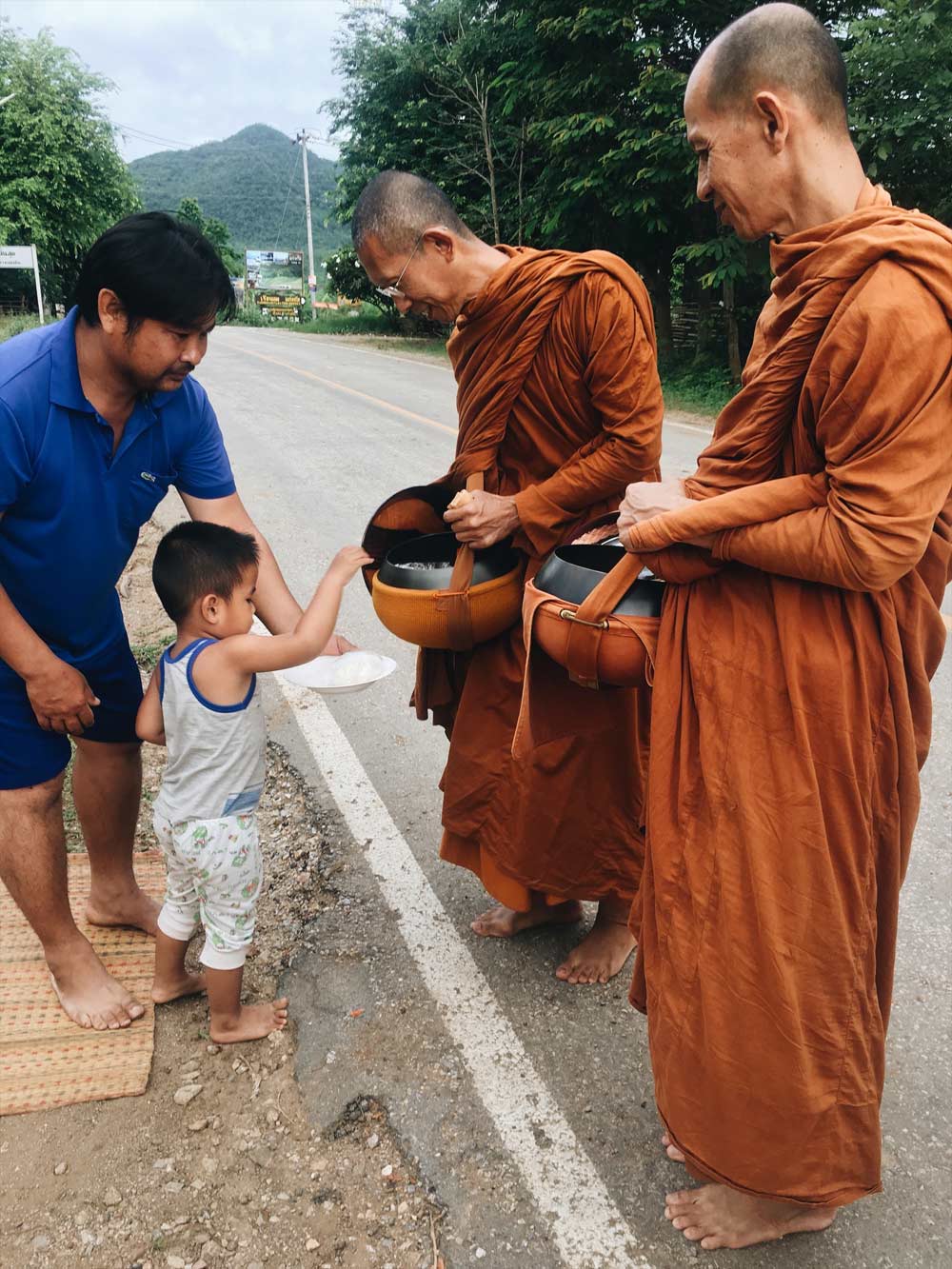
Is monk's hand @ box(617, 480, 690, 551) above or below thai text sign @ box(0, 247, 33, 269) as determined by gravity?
below

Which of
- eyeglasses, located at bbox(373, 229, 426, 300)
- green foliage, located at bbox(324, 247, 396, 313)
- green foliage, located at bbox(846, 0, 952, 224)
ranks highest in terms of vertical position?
green foliage, located at bbox(846, 0, 952, 224)

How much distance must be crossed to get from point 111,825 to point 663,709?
166 centimetres

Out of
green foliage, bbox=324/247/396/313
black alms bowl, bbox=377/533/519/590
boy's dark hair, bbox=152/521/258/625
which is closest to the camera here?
boy's dark hair, bbox=152/521/258/625

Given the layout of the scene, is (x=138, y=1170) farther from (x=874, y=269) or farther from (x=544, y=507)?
(x=874, y=269)

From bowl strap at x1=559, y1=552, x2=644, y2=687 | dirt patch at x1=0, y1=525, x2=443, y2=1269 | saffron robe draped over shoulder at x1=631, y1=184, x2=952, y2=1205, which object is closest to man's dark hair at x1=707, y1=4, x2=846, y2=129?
saffron robe draped over shoulder at x1=631, y1=184, x2=952, y2=1205

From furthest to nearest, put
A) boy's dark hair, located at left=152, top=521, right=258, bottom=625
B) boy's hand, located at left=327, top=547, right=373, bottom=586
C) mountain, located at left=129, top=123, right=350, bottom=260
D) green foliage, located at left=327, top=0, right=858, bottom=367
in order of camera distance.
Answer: mountain, located at left=129, top=123, right=350, bottom=260 < green foliage, located at left=327, top=0, right=858, bottom=367 < boy's hand, located at left=327, top=547, right=373, bottom=586 < boy's dark hair, located at left=152, top=521, right=258, bottom=625

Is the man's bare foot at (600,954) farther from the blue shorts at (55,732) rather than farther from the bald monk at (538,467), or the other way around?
the blue shorts at (55,732)

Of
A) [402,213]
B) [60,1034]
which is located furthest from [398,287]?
[60,1034]

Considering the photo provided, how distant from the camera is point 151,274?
2.02 m

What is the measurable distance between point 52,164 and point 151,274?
3855 cm

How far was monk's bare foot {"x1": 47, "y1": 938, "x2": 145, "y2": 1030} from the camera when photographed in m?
2.43

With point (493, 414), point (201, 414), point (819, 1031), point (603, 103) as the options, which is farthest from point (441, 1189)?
point (603, 103)

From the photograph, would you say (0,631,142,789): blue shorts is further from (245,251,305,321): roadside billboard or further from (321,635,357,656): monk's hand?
(245,251,305,321): roadside billboard

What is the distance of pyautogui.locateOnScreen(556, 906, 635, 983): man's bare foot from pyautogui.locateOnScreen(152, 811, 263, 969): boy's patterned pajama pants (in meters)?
0.86
